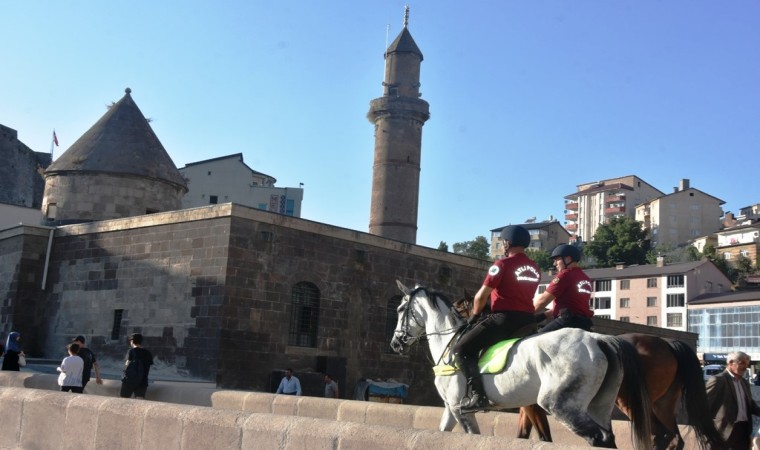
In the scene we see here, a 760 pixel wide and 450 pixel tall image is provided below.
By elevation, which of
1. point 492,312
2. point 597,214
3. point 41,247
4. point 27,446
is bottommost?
point 27,446

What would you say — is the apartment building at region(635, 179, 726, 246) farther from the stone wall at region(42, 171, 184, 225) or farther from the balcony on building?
the stone wall at region(42, 171, 184, 225)

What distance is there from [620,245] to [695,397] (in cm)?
7386

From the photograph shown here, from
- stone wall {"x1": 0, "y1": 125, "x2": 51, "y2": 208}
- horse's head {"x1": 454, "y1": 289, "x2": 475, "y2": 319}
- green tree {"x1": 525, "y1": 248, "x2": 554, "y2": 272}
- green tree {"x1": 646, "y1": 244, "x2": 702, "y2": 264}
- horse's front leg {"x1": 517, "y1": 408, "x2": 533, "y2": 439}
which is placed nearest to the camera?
horse's front leg {"x1": 517, "y1": 408, "x2": 533, "y2": 439}

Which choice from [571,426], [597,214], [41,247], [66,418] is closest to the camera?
[571,426]

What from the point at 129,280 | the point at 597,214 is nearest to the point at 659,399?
the point at 129,280

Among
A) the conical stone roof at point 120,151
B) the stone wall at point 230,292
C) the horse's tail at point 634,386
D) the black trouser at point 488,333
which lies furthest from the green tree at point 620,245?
the horse's tail at point 634,386

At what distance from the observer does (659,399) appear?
24.7 ft

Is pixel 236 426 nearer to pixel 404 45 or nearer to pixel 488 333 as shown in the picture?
pixel 488 333

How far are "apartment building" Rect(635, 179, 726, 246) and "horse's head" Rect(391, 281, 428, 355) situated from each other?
8474cm

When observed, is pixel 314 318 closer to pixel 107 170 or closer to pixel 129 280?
pixel 129 280

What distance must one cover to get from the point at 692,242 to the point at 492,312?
85425mm

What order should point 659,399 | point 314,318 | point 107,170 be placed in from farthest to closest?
point 107,170 → point 314,318 → point 659,399

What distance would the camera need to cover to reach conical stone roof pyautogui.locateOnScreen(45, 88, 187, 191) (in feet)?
84.5

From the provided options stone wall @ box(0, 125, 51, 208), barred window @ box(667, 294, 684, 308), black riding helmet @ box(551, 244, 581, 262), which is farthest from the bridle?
barred window @ box(667, 294, 684, 308)
